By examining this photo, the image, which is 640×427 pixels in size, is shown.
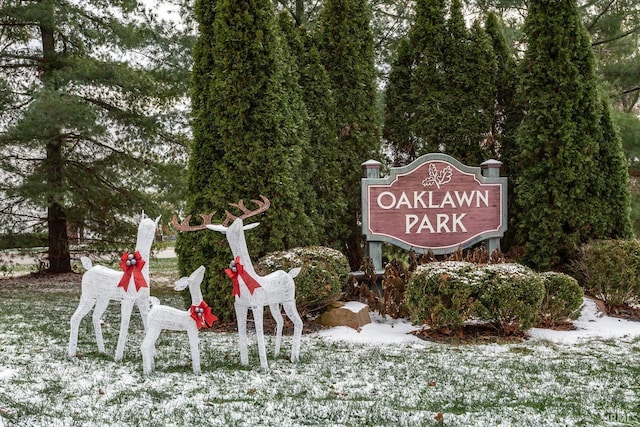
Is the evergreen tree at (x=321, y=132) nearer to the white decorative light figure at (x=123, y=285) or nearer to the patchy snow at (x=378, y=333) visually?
the patchy snow at (x=378, y=333)

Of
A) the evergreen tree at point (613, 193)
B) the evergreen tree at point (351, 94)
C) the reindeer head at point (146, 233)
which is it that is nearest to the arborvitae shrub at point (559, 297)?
the evergreen tree at point (613, 193)

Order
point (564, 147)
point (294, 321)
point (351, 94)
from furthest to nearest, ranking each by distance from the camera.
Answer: point (351, 94)
point (564, 147)
point (294, 321)

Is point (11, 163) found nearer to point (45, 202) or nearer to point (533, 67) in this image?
point (45, 202)

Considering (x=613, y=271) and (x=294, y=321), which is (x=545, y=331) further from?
(x=294, y=321)

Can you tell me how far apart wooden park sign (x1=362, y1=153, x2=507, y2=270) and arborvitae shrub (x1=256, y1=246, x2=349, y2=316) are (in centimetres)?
119

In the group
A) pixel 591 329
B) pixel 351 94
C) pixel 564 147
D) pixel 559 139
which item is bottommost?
pixel 591 329

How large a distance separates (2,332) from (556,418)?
5.90m

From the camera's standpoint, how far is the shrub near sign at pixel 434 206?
838cm

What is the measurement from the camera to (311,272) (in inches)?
279

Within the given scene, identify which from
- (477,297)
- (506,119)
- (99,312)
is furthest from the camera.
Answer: (506,119)

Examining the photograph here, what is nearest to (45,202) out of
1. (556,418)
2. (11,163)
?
(11,163)

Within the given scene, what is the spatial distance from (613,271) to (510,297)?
227 cm

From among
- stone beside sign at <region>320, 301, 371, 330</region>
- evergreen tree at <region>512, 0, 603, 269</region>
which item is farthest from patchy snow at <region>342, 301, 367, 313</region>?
evergreen tree at <region>512, 0, 603, 269</region>

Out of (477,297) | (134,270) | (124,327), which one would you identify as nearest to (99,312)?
(124,327)
